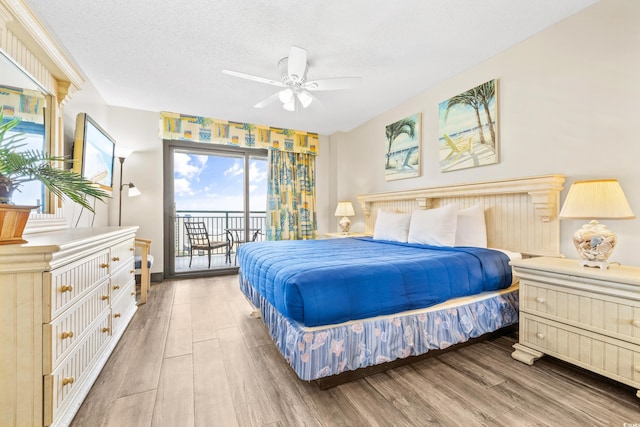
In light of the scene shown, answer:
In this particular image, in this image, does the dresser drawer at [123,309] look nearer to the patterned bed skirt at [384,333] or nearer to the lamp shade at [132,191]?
the patterned bed skirt at [384,333]

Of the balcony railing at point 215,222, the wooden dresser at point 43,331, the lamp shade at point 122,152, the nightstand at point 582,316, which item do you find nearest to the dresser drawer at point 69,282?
the wooden dresser at point 43,331

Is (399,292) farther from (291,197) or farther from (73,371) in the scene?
(291,197)

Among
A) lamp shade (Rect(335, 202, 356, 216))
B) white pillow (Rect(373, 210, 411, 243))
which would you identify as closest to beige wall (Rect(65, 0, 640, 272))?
white pillow (Rect(373, 210, 411, 243))

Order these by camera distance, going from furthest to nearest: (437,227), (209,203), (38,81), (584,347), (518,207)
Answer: (209,203)
(437,227)
(518,207)
(38,81)
(584,347)

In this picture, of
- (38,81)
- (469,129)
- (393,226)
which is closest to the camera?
(38,81)

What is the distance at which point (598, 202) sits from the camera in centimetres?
167

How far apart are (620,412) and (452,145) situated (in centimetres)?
248

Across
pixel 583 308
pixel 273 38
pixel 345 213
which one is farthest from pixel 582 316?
pixel 345 213

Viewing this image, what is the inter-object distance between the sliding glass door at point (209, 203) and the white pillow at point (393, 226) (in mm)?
2375

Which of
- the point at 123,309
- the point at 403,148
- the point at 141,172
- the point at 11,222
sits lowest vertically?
the point at 123,309

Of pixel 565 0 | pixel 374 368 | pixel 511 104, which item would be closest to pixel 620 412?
pixel 374 368

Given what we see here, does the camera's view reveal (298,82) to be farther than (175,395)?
Yes

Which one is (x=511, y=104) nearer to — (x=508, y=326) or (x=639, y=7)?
(x=639, y=7)

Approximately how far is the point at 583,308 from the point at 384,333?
120 cm
